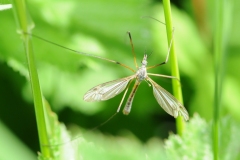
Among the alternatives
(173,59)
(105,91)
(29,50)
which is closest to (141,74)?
(105,91)

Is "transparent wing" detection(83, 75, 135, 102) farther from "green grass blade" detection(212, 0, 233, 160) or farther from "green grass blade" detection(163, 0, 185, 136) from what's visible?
"green grass blade" detection(212, 0, 233, 160)

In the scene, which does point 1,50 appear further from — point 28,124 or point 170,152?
point 170,152

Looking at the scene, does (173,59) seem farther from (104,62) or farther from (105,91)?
(104,62)

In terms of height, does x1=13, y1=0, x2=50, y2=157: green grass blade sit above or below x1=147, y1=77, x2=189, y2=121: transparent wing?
below

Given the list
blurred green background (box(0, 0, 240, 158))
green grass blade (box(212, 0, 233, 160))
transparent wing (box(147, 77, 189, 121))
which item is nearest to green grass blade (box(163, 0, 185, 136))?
transparent wing (box(147, 77, 189, 121))

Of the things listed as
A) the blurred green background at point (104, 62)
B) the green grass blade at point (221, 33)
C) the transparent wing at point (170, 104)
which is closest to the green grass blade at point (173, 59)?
the transparent wing at point (170, 104)

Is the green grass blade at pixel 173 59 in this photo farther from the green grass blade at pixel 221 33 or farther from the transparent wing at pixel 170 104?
the green grass blade at pixel 221 33
